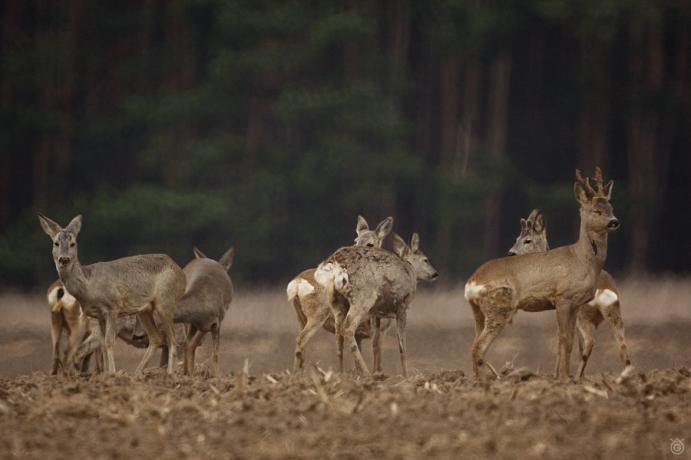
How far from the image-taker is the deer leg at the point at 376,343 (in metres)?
12.6

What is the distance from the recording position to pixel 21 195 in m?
25.1

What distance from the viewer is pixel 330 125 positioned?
2288cm

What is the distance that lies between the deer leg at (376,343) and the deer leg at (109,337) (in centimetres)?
248

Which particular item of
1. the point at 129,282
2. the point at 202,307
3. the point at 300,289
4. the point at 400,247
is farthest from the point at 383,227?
the point at 129,282

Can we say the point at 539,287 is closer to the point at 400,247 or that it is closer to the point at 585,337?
the point at 585,337

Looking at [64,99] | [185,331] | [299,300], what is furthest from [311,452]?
[64,99]

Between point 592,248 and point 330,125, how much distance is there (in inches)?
470

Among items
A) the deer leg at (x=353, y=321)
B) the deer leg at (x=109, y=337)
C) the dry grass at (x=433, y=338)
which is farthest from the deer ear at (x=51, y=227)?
the dry grass at (x=433, y=338)

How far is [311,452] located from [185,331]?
7.69m

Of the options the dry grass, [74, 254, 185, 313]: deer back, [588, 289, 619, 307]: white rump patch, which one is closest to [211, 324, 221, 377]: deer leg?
[74, 254, 185, 313]: deer back

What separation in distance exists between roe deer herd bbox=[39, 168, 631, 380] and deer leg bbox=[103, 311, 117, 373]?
0.04 feet

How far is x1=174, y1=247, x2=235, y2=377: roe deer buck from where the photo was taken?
43.3ft

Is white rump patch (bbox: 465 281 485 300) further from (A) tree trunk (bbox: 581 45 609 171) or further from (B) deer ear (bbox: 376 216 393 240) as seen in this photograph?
(A) tree trunk (bbox: 581 45 609 171)

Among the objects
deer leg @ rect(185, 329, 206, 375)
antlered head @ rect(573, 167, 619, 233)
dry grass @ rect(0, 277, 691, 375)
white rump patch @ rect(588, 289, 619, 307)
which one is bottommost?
dry grass @ rect(0, 277, 691, 375)
